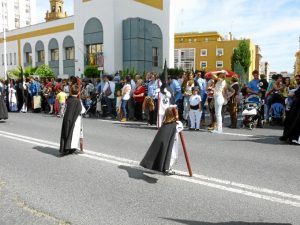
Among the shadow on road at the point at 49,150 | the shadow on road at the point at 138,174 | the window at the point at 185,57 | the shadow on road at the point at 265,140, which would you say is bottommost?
the shadow on road at the point at 49,150

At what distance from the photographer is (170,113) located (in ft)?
20.4

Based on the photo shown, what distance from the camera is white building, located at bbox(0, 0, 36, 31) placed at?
98.9 m

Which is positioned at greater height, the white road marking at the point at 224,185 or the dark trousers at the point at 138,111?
the dark trousers at the point at 138,111

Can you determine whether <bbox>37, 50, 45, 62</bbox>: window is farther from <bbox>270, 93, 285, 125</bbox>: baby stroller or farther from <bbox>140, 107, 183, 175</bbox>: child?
<bbox>140, 107, 183, 175</bbox>: child

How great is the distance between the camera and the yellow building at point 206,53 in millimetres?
89812

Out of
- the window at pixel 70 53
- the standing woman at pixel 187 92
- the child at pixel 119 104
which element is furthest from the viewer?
the window at pixel 70 53

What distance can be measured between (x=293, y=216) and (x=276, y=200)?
57cm

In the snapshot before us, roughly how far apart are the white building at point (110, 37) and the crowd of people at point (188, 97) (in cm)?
2007

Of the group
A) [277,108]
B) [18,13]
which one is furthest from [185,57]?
[277,108]

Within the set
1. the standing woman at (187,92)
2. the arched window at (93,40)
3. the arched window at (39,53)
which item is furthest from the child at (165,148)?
the arched window at (39,53)

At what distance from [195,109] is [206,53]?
3281 inches

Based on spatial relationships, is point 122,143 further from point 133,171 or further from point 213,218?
point 213,218

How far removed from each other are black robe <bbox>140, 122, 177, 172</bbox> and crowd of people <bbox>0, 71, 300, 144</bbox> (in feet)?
8.50

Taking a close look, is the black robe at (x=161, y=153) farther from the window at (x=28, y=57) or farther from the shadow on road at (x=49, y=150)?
the window at (x=28, y=57)
